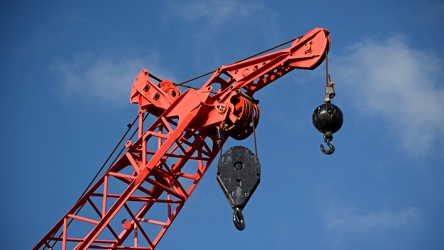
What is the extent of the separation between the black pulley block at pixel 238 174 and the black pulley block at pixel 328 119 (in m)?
1.72

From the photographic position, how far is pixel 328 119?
28219mm

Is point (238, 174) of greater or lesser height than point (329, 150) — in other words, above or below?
below

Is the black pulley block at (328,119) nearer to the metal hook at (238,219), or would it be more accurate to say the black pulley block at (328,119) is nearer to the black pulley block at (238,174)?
the black pulley block at (238,174)

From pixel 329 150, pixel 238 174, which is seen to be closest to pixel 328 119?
pixel 329 150

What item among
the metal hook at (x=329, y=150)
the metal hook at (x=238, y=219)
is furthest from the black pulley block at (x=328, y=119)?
the metal hook at (x=238, y=219)

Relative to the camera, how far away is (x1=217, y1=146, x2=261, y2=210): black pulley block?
28188mm

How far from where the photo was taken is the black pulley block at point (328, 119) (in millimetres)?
28234

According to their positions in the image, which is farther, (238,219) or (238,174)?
(238,174)

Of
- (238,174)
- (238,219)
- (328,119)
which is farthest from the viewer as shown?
(238,174)

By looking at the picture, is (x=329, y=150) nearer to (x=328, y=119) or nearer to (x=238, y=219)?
(x=328, y=119)

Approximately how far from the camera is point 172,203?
1267 inches

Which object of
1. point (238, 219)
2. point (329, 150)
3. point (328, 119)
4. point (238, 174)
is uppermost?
point (328, 119)

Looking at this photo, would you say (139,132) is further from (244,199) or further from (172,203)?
(244,199)

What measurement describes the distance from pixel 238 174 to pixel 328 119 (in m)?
2.49
